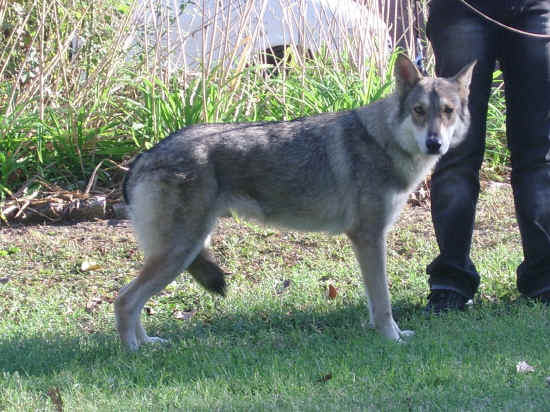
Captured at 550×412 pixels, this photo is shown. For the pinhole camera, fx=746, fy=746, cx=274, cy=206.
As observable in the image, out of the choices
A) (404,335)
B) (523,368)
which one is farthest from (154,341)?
(523,368)

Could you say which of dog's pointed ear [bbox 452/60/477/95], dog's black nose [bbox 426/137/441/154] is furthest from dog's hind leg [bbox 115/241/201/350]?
dog's pointed ear [bbox 452/60/477/95]

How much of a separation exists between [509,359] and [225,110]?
4.06m

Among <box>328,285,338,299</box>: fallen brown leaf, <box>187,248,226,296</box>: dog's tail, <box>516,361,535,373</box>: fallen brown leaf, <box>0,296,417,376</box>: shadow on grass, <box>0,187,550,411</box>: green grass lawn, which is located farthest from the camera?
<box>328,285,338,299</box>: fallen brown leaf

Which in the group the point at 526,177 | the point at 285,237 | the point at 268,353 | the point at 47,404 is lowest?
the point at 285,237

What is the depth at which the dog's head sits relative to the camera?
13.8 feet

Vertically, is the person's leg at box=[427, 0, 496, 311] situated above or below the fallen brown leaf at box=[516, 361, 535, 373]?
above

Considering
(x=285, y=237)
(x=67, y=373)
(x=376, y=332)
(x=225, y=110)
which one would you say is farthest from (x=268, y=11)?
(x=67, y=373)

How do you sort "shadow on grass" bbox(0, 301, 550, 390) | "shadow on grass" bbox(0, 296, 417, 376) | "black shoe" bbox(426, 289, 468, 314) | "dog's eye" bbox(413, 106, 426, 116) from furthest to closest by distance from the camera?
"black shoe" bbox(426, 289, 468, 314) → "dog's eye" bbox(413, 106, 426, 116) → "shadow on grass" bbox(0, 296, 417, 376) → "shadow on grass" bbox(0, 301, 550, 390)

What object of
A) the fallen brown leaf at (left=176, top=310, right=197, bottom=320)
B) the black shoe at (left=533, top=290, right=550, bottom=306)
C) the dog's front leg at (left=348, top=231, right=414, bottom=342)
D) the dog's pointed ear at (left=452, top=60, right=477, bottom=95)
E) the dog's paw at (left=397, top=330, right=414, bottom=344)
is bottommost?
the fallen brown leaf at (left=176, top=310, right=197, bottom=320)

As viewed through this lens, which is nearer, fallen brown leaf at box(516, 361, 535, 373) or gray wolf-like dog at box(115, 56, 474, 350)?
fallen brown leaf at box(516, 361, 535, 373)

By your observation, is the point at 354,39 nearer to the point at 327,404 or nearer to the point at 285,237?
the point at 285,237

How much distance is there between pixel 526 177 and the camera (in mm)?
4668

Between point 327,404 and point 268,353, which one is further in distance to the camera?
point 268,353

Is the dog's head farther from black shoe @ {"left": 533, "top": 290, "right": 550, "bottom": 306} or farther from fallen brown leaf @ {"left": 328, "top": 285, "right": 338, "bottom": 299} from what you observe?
fallen brown leaf @ {"left": 328, "top": 285, "right": 338, "bottom": 299}
